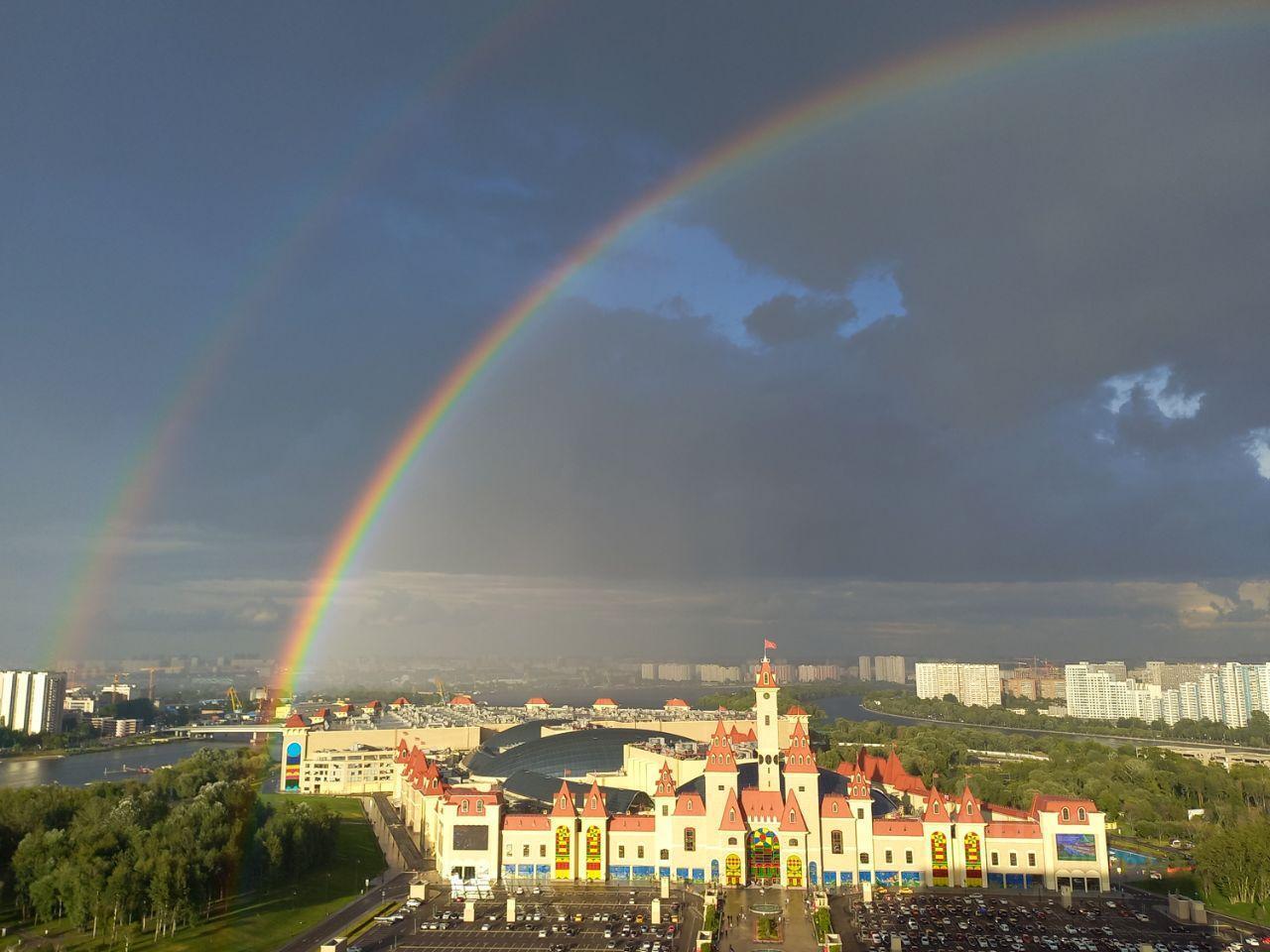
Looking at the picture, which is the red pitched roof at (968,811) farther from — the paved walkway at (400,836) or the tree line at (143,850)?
the tree line at (143,850)

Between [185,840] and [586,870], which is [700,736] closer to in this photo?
[586,870]

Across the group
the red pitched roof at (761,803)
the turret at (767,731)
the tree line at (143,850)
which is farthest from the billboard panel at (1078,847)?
the tree line at (143,850)

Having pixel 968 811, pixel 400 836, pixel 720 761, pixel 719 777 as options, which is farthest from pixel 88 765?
pixel 968 811

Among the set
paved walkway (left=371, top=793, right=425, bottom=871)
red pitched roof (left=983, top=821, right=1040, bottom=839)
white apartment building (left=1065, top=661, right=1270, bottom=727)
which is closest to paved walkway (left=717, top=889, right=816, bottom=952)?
red pitched roof (left=983, top=821, right=1040, bottom=839)

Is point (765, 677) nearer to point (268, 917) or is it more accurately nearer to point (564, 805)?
point (564, 805)

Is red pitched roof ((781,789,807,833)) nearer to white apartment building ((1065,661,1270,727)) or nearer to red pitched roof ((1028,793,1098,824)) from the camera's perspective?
red pitched roof ((1028,793,1098,824))

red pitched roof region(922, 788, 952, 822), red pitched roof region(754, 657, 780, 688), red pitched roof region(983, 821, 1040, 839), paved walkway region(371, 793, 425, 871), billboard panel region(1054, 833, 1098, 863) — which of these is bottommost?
paved walkway region(371, 793, 425, 871)
